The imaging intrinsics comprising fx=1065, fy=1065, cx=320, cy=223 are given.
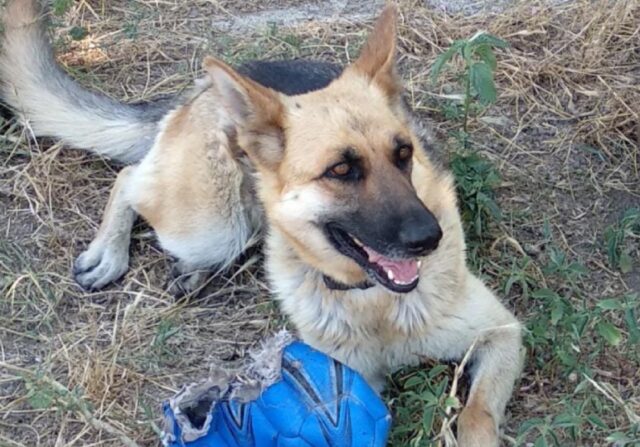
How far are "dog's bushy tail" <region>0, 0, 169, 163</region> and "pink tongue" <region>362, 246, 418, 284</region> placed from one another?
5.30 feet

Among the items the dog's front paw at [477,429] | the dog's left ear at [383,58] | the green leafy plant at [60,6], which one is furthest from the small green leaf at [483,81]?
the green leafy plant at [60,6]

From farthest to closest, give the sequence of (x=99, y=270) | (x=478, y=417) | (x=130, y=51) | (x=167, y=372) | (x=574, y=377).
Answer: (x=130, y=51) → (x=99, y=270) → (x=167, y=372) → (x=574, y=377) → (x=478, y=417)

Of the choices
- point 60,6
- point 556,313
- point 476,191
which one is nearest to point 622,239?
point 476,191

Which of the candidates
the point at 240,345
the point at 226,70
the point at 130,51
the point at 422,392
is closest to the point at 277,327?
the point at 240,345

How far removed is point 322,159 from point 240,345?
1004 millimetres

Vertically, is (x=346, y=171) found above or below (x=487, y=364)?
above

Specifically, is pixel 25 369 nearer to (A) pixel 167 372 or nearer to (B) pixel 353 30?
(A) pixel 167 372

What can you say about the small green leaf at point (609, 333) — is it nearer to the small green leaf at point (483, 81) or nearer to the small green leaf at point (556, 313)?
the small green leaf at point (556, 313)

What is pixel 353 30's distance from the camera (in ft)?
18.9

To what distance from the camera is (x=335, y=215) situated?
3.48 metres

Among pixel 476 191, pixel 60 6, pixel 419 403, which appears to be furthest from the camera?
pixel 60 6

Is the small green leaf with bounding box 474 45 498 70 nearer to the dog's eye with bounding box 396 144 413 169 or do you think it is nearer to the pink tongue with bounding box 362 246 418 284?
the dog's eye with bounding box 396 144 413 169

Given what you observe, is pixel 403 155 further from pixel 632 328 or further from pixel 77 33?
pixel 77 33

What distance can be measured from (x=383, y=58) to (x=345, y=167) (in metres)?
0.57
